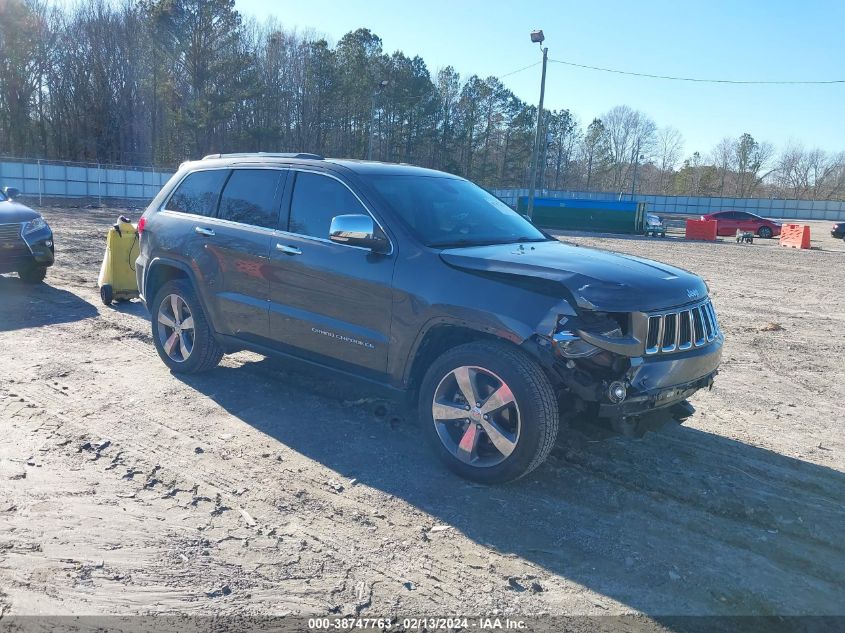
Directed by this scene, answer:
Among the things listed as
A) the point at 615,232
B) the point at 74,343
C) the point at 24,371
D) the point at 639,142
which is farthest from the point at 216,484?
the point at 639,142

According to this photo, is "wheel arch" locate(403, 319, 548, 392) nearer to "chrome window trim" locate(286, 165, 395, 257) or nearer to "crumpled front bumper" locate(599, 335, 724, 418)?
"crumpled front bumper" locate(599, 335, 724, 418)

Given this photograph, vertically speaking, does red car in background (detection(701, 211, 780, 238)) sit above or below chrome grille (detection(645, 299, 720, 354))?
above

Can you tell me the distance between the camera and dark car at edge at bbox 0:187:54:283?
31.6 feet

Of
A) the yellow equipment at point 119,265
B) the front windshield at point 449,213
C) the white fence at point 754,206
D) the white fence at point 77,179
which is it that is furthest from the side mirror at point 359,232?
the white fence at point 754,206

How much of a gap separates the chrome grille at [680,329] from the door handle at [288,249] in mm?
2510

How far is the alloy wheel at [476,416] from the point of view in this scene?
391 centimetres

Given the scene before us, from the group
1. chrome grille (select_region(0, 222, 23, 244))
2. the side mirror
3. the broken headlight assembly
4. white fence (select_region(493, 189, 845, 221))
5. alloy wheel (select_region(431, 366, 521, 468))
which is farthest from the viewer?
white fence (select_region(493, 189, 845, 221))

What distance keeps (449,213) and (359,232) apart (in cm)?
87

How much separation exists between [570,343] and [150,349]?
16.3ft

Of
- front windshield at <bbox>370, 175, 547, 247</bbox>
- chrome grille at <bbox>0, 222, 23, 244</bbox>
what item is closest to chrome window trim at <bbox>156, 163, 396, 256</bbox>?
front windshield at <bbox>370, 175, 547, 247</bbox>

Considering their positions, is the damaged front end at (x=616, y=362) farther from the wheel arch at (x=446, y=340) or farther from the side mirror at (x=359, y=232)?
the side mirror at (x=359, y=232)

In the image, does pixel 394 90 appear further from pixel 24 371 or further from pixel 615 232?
pixel 24 371

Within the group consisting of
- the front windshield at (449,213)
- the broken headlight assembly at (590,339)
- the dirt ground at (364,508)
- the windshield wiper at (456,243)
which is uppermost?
the front windshield at (449,213)

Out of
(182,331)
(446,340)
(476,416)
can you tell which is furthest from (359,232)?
(182,331)
